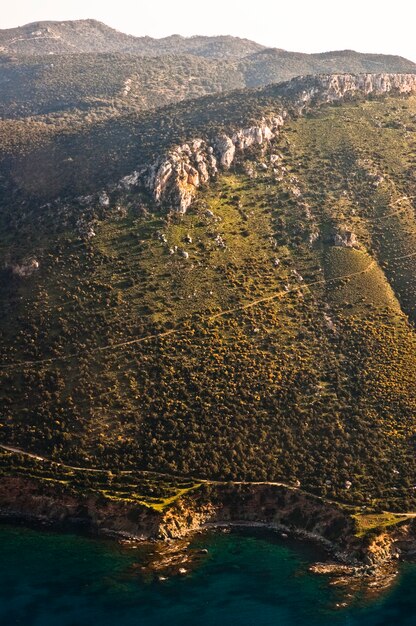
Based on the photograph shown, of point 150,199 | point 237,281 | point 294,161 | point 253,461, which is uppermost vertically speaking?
point 294,161

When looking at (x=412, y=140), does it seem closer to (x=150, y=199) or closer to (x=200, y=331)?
(x=150, y=199)

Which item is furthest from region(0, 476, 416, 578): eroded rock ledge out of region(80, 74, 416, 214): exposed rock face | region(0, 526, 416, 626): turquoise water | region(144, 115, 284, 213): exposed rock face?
region(144, 115, 284, 213): exposed rock face

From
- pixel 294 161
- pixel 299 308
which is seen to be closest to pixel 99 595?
pixel 299 308

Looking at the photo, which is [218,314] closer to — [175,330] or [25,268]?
[175,330]

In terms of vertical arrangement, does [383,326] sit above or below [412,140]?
below

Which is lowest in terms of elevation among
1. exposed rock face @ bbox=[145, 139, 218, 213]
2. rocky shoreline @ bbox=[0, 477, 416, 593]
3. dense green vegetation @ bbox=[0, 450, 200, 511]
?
rocky shoreline @ bbox=[0, 477, 416, 593]

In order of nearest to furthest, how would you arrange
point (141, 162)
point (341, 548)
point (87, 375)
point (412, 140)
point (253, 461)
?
point (341, 548) < point (253, 461) < point (87, 375) < point (141, 162) < point (412, 140)

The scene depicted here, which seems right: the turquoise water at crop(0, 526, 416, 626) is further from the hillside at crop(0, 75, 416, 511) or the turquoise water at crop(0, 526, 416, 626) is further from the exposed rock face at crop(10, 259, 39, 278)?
the exposed rock face at crop(10, 259, 39, 278)
